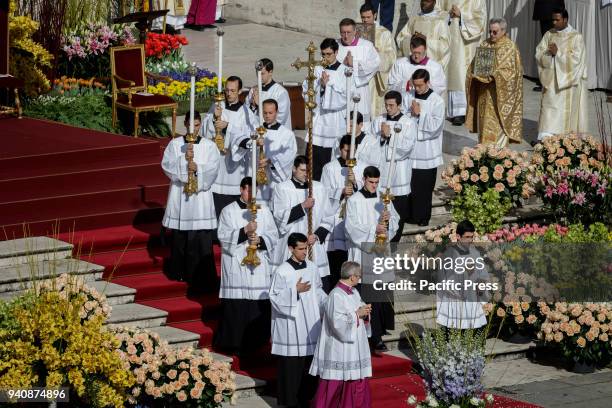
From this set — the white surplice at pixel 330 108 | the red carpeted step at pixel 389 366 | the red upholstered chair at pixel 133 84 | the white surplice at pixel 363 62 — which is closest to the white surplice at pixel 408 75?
the white surplice at pixel 363 62

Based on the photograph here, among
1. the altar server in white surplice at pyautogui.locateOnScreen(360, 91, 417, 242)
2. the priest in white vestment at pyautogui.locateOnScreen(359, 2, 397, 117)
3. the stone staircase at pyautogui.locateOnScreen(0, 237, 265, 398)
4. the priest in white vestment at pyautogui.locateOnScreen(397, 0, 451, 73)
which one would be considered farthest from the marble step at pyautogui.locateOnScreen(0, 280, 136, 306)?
the priest in white vestment at pyautogui.locateOnScreen(397, 0, 451, 73)

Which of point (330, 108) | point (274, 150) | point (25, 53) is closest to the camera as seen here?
point (274, 150)

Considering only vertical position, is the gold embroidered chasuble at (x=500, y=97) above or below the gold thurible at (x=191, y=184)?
above

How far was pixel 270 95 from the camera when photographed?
19984mm

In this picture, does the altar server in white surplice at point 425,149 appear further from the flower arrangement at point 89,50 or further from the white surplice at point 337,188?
the flower arrangement at point 89,50

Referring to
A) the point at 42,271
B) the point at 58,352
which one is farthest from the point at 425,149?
the point at 58,352

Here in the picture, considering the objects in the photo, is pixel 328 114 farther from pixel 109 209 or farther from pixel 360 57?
pixel 109 209

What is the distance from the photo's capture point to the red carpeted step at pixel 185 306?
18.3 metres

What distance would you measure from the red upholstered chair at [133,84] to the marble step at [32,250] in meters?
2.78

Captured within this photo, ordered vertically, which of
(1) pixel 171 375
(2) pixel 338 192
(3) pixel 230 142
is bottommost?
(1) pixel 171 375

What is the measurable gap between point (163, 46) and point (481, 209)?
6.50 m

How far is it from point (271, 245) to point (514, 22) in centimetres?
1028

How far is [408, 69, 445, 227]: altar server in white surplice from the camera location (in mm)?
20312

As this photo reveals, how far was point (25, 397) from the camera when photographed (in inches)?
575
